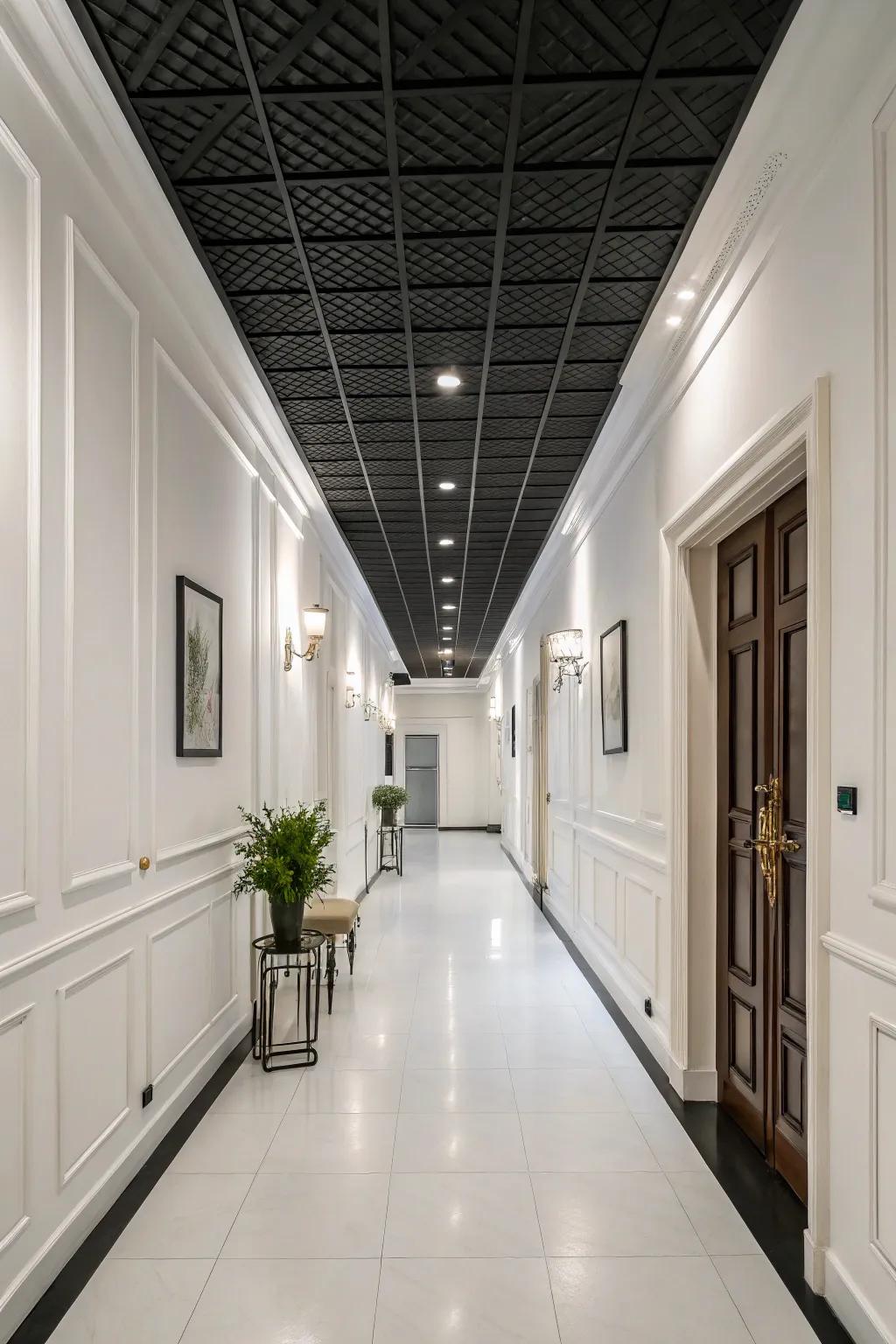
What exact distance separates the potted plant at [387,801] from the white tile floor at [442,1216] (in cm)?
757

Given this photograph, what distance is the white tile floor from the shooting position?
231 cm

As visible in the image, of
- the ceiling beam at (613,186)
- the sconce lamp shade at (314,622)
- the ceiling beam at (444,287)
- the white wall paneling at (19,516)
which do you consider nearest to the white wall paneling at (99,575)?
the white wall paneling at (19,516)

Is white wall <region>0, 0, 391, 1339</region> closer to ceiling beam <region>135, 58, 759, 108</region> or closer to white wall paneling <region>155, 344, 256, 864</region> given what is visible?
white wall paneling <region>155, 344, 256, 864</region>

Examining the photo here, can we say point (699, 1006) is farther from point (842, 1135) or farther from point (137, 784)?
point (137, 784)

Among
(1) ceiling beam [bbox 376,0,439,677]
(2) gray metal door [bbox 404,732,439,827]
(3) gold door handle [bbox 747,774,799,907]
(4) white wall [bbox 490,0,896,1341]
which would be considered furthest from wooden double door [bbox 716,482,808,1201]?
(2) gray metal door [bbox 404,732,439,827]

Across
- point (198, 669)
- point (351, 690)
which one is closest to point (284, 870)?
point (198, 669)

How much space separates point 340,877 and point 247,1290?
222 inches

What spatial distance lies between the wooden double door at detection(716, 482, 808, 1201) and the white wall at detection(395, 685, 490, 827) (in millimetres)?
16636

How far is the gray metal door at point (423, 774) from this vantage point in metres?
20.8

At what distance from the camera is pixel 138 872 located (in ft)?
10.3

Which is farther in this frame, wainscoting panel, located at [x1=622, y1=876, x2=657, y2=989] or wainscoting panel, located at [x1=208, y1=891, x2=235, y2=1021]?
wainscoting panel, located at [x1=622, y1=876, x2=657, y2=989]

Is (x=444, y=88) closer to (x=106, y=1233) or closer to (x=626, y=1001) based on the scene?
(x=106, y=1233)

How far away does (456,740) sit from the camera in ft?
67.7

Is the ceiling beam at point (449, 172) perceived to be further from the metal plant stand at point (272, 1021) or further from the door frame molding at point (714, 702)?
the metal plant stand at point (272, 1021)
